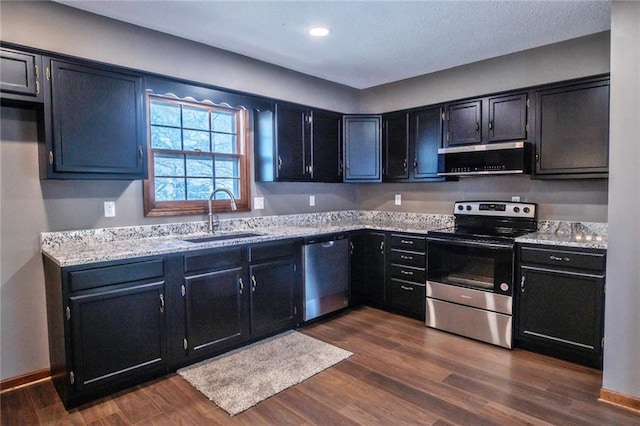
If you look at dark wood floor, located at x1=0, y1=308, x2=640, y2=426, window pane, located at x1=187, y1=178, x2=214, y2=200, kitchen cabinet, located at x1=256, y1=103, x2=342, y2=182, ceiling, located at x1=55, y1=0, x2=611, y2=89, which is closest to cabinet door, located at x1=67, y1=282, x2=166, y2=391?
dark wood floor, located at x1=0, y1=308, x2=640, y2=426

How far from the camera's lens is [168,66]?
9.92ft

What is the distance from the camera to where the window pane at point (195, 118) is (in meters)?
3.33

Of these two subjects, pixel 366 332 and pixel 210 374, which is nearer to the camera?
pixel 210 374

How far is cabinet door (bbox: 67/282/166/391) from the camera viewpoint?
2221mm

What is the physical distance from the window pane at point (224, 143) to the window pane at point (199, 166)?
0.14 metres

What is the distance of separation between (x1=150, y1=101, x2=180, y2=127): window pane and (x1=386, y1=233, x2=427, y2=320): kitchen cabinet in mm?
2361

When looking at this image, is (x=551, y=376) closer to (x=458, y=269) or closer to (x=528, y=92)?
(x=458, y=269)

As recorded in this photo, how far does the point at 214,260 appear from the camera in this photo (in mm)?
2814

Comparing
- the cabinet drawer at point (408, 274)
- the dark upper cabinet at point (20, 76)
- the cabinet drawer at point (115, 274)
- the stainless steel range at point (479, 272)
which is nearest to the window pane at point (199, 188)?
the cabinet drawer at point (115, 274)

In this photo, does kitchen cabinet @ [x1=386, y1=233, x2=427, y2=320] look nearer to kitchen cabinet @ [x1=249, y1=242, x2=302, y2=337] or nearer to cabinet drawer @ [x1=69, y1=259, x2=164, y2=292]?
kitchen cabinet @ [x1=249, y1=242, x2=302, y2=337]

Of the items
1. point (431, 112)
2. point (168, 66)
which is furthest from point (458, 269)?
point (168, 66)

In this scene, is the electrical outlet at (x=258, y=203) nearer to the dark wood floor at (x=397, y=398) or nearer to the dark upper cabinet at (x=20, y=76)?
the dark wood floor at (x=397, y=398)

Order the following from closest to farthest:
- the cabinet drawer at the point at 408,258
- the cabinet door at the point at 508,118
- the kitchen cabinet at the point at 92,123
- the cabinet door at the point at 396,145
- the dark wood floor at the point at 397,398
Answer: the dark wood floor at the point at 397,398
the kitchen cabinet at the point at 92,123
the cabinet door at the point at 508,118
the cabinet drawer at the point at 408,258
the cabinet door at the point at 396,145

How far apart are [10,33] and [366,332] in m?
3.45
